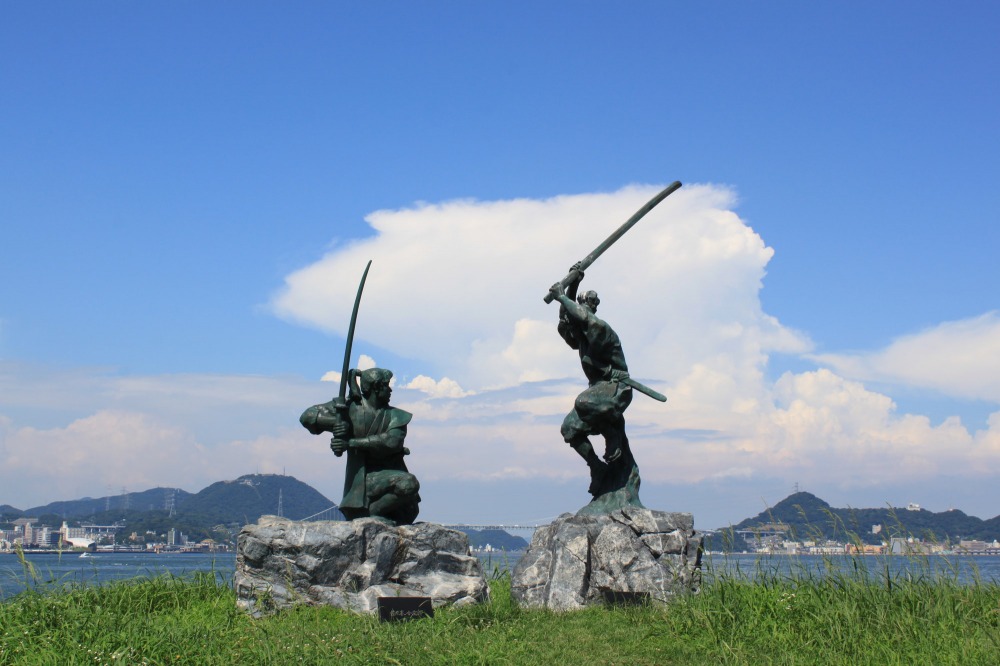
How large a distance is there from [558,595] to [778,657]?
2960 millimetres

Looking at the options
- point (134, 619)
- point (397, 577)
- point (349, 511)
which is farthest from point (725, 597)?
point (134, 619)

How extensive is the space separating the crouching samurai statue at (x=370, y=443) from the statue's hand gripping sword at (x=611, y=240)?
216 centimetres

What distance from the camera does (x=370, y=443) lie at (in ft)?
31.7

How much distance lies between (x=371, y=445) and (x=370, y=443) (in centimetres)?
2

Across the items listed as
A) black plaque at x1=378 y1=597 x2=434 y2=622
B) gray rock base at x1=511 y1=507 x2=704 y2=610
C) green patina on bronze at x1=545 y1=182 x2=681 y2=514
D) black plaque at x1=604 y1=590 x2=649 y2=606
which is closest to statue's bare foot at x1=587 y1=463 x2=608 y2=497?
green patina on bronze at x1=545 y1=182 x2=681 y2=514

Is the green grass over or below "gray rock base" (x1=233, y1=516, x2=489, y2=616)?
below

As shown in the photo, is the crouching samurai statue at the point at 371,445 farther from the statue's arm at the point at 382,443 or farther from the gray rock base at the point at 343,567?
the gray rock base at the point at 343,567

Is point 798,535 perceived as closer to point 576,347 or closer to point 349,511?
point 576,347

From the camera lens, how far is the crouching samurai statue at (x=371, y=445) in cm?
960

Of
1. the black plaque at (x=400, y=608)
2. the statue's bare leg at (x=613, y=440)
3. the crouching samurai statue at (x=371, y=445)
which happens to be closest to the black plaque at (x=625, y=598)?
the statue's bare leg at (x=613, y=440)

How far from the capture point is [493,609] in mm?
8320

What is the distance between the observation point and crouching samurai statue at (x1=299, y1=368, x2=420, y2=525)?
9602 millimetres

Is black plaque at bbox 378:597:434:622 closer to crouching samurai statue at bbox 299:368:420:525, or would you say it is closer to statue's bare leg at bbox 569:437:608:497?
crouching samurai statue at bbox 299:368:420:525

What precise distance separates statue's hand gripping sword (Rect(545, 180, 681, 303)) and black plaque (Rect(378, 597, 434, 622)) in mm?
3861
